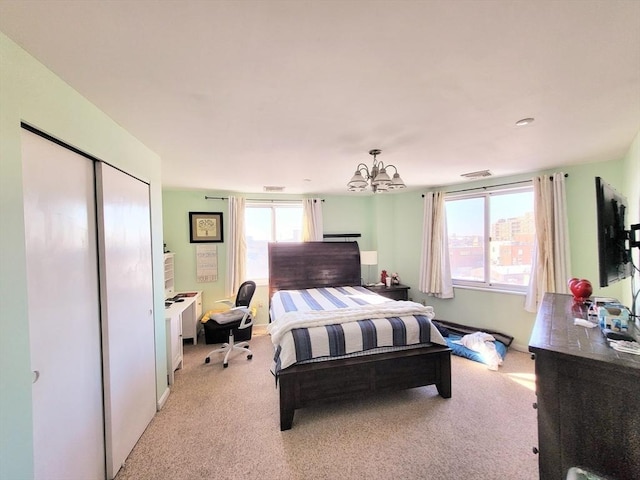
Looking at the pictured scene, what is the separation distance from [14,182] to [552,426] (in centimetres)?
269

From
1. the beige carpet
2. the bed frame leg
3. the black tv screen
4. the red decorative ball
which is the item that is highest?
the black tv screen

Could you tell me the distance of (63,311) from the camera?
1.47 m

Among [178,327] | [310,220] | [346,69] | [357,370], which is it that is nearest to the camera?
[346,69]

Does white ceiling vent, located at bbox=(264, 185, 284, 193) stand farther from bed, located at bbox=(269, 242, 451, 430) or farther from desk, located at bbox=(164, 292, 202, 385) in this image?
bed, located at bbox=(269, 242, 451, 430)

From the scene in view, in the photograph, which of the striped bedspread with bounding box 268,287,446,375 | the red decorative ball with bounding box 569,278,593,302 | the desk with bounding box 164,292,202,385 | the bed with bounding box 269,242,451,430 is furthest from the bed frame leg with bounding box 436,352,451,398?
the desk with bounding box 164,292,202,385

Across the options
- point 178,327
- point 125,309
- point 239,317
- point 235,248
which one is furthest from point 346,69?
point 235,248

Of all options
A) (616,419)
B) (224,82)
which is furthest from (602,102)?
(224,82)

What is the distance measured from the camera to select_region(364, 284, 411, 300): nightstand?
4.74 metres

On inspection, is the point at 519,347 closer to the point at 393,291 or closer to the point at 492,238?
the point at 492,238

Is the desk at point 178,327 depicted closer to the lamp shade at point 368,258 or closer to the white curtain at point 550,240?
the lamp shade at point 368,258

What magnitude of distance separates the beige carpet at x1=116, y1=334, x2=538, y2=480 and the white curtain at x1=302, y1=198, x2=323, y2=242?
2.64 m

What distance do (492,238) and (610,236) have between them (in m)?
2.64

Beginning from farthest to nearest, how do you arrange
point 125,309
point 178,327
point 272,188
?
1. point 272,188
2. point 178,327
3. point 125,309

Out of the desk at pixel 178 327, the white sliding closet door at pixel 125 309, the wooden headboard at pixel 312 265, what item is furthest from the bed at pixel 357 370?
the wooden headboard at pixel 312 265
